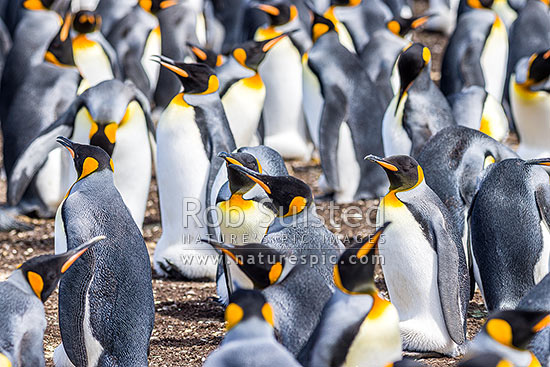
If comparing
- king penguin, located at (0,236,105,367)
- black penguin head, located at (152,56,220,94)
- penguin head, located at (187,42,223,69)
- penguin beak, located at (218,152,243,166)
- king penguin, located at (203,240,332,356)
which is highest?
king penguin, located at (0,236,105,367)

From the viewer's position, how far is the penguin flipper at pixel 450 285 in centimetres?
436

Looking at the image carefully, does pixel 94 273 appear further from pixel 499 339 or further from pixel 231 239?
pixel 499 339

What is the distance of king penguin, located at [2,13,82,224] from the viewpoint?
734 cm

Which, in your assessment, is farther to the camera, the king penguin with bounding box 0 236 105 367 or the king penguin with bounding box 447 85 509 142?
the king penguin with bounding box 447 85 509 142

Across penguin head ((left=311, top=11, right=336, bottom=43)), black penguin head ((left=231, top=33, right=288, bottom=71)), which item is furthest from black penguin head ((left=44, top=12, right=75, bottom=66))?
penguin head ((left=311, top=11, right=336, bottom=43))

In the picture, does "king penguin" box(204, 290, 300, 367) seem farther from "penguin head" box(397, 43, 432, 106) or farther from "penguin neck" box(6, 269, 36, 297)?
"penguin head" box(397, 43, 432, 106)

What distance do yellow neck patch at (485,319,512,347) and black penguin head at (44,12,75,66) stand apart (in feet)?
16.2

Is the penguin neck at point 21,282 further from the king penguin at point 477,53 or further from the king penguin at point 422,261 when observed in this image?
the king penguin at point 477,53

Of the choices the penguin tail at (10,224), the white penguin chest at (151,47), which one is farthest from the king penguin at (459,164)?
the white penguin chest at (151,47)

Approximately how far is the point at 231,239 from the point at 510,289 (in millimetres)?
1374

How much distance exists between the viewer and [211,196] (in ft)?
18.3

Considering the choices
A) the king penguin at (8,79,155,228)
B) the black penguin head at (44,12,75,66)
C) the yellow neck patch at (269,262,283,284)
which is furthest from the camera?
the black penguin head at (44,12,75,66)

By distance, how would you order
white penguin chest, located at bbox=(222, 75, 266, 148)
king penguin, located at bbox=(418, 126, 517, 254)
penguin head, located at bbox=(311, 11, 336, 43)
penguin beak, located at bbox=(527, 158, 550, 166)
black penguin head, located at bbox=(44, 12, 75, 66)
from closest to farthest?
penguin beak, located at bbox=(527, 158, 550, 166), king penguin, located at bbox=(418, 126, 517, 254), white penguin chest, located at bbox=(222, 75, 266, 148), black penguin head, located at bbox=(44, 12, 75, 66), penguin head, located at bbox=(311, 11, 336, 43)

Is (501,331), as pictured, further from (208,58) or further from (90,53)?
(90,53)
